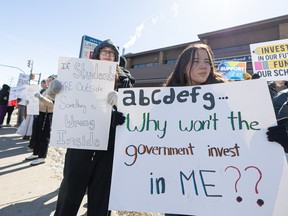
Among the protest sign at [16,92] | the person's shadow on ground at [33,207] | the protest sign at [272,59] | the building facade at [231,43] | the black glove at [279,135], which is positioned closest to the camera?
the black glove at [279,135]

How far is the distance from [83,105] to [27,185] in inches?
86.9

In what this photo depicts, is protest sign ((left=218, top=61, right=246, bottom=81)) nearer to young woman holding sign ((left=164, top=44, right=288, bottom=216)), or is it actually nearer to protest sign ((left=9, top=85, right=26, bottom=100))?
young woman holding sign ((left=164, top=44, right=288, bottom=216))

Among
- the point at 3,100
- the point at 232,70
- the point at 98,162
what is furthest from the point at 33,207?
the point at 3,100

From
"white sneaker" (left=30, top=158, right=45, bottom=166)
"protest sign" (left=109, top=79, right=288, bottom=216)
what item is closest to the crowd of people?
"protest sign" (left=109, top=79, right=288, bottom=216)

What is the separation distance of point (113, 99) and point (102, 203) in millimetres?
875

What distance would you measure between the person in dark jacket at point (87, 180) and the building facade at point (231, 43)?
10278mm

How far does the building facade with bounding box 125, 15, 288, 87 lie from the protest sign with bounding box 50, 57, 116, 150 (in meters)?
10.1

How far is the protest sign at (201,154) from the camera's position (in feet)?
3.67

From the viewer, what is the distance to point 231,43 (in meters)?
16.1

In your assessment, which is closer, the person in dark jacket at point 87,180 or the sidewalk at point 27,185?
the person in dark jacket at point 87,180

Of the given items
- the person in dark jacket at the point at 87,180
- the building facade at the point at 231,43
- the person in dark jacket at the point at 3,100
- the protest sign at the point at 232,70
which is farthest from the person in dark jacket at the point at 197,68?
the building facade at the point at 231,43

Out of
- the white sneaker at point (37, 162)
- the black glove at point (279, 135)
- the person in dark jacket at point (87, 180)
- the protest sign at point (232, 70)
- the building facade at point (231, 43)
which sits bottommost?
the white sneaker at point (37, 162)

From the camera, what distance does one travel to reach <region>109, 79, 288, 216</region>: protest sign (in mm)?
1117

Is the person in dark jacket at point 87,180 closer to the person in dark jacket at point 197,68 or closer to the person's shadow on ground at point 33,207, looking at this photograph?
the person in dark jacket at point 197,68
